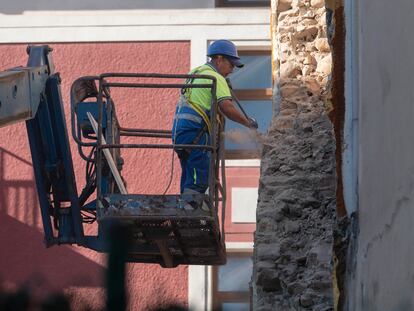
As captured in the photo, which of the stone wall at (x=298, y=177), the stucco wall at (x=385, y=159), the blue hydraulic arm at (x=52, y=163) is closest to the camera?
the stucco wall at (x=385, y=159)

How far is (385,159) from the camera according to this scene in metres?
4.70

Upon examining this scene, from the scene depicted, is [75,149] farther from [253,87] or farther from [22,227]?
[253,87]

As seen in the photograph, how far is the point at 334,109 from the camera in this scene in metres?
6.34

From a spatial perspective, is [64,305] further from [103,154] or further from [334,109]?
[103,154]

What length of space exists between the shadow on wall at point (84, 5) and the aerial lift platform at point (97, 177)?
5.98 meters

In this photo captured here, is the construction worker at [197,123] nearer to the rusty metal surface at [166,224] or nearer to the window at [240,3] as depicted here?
the rusty metal surface at [166,224]

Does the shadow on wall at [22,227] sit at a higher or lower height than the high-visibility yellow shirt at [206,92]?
lower

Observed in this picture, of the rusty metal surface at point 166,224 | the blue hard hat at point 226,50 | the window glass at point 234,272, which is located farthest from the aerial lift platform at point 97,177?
the window glass at point 234,272

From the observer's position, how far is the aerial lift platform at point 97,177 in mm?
7910

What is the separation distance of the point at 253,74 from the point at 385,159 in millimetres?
10060

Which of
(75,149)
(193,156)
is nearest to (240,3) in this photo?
(75,149)

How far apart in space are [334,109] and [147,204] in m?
1.99

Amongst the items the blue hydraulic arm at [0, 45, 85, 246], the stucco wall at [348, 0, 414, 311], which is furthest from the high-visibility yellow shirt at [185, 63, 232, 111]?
the stucco wall at [348, 0, 414, 311]

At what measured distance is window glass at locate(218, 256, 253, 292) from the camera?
1295cm
